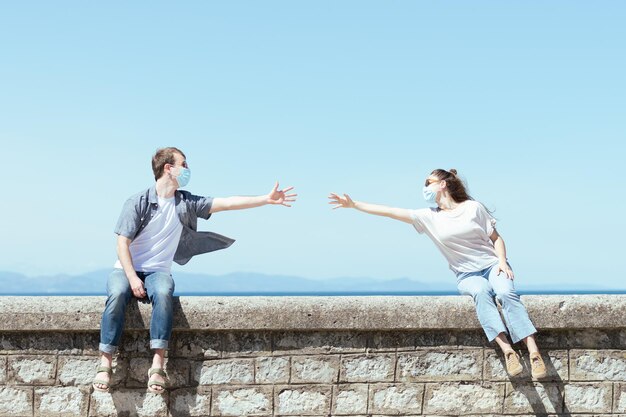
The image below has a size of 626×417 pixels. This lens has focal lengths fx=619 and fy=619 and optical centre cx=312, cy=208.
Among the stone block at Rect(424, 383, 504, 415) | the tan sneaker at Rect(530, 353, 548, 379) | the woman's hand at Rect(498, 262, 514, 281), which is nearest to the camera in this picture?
the tan sneaker at Rect(530, 353, 548, 379)

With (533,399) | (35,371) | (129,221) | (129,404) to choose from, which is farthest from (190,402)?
(533,399)

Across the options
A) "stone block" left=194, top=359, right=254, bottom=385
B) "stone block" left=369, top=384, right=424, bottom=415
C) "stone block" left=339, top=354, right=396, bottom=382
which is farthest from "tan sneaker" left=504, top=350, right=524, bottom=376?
"stone block" left=194, top=359, right=254, bottom=385

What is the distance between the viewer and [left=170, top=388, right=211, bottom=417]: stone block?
4.51 metres

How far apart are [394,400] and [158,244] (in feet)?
6.89

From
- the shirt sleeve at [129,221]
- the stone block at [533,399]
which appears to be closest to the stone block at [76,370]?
the shirt sleeve at [129,221]

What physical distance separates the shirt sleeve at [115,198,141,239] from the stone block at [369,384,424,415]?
6.87 ft

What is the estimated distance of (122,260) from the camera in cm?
442

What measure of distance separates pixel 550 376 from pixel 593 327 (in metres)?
0.49

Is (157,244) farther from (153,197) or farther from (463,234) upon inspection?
(463,234)

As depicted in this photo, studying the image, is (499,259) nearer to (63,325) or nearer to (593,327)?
(593,327)

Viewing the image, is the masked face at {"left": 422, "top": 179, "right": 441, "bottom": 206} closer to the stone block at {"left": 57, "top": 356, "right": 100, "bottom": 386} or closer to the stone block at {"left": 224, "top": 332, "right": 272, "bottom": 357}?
the stone block at {"left": 224, "top": 332, "right": 272, "bottom": 357}

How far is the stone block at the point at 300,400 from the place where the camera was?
14.9 ft

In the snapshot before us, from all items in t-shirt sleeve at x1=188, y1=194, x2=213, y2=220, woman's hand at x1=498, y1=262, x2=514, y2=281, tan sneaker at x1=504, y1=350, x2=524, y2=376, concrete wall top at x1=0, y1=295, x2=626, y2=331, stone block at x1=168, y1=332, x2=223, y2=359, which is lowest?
tan sneaker at x1=504, y1=350, x2=524, y2=376

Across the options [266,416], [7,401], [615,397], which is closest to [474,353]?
[615,397]
